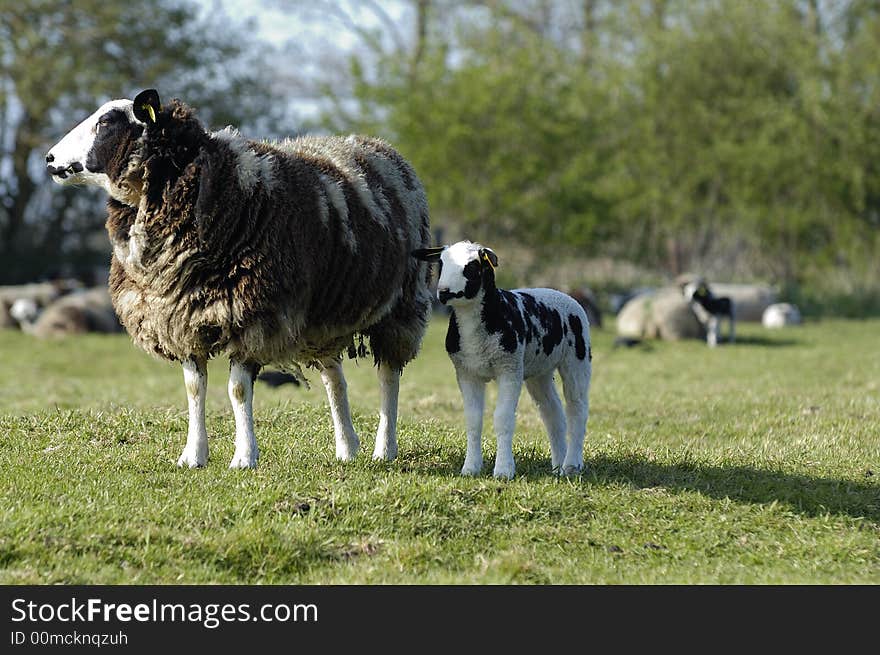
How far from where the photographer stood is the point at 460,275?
6.92m

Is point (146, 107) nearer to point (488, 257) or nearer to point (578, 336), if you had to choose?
point (488, 257)

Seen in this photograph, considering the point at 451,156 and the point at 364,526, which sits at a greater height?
the point at 451,156

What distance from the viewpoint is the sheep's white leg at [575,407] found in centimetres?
775

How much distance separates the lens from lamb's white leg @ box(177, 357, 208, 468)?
7.22 m

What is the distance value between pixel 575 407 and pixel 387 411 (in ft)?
4.17

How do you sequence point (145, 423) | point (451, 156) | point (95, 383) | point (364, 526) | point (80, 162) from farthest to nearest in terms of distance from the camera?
point (451, 156), point (95, 383), point (145, 423), point (80, 162), point (364, 526)

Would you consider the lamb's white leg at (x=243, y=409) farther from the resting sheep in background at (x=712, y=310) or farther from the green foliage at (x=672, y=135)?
the green foliage at (x=672, y=135)

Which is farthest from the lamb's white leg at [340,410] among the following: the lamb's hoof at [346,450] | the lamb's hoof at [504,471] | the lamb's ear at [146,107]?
the lamb's ear at [146,107]

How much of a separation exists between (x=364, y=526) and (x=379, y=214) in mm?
2205

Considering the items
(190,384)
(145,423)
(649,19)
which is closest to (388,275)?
(190,384)

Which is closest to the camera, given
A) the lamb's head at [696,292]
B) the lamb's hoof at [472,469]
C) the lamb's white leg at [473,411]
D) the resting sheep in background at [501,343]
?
the resting sheep in background at [501,343]

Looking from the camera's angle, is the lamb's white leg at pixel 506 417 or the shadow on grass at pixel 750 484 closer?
the lamb's white leg at pixel 506 417
